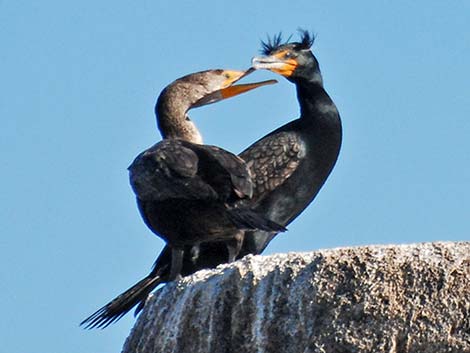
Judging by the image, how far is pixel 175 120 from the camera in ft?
35.6

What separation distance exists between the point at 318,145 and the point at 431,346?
18.5ft

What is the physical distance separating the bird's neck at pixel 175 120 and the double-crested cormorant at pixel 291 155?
683 millimetres

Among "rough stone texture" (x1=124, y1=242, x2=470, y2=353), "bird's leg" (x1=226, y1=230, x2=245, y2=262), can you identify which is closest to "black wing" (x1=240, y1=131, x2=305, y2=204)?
"bird's leg" (x1=226, y1=230, x2=245, y2=262)

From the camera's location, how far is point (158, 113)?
35.9 ft

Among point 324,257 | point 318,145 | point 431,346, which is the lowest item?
point 431,346

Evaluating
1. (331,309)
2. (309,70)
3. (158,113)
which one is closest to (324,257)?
(331,309)

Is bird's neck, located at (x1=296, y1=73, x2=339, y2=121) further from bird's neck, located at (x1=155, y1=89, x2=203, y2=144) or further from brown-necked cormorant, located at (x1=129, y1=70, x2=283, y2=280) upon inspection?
brown-necked cormorant, located at (x1=129, y1=70, x2=283, y2=280)

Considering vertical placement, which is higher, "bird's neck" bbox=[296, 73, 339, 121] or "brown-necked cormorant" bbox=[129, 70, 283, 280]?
"bird's neck" bbox=[296, 73, 339, 121]

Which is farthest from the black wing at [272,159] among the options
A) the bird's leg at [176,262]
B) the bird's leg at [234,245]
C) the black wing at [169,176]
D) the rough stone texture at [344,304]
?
the rough stone texture at [344,304]

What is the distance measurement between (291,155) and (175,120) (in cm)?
114

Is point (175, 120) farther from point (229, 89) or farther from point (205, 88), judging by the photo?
point (229, 89)

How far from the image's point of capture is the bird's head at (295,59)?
1253 centimetres

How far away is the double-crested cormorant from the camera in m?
10.8

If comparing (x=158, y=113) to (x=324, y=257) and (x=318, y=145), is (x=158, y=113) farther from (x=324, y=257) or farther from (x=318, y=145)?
(x=324, y=257)
